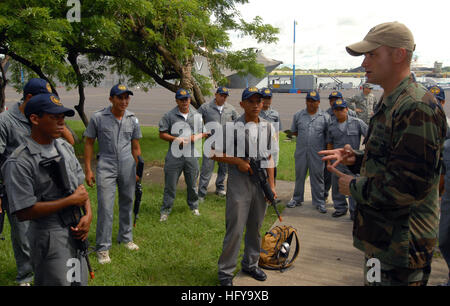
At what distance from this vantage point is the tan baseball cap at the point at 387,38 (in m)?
1.94

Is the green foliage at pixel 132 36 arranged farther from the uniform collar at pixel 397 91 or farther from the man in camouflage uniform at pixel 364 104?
the uniform collar at pixel 397 91

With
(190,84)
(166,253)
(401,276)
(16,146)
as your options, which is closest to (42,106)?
(16,146)

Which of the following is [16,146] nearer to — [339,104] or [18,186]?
[18,186]

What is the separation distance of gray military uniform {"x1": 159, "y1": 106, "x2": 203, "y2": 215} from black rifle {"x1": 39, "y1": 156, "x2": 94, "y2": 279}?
3.15 m

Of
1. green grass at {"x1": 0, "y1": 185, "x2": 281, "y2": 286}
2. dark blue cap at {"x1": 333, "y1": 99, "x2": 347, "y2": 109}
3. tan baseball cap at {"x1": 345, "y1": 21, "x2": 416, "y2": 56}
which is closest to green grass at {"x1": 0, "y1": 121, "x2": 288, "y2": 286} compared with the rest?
green grass at {"x1": 0, "y1": 185, "x2": 281, "y2": 286}

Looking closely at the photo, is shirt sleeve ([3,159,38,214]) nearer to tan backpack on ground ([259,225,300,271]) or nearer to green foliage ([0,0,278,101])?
tan backpack on ground ([259,225,300,271])

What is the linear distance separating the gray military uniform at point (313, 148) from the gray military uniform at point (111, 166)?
10.3ft

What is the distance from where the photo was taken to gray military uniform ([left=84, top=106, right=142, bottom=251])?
4363 mm

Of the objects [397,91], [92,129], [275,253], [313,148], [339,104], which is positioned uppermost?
[397,91]

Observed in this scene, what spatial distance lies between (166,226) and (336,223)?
274 cm

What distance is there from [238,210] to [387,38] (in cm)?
222

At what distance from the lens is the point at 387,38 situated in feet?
6.43
